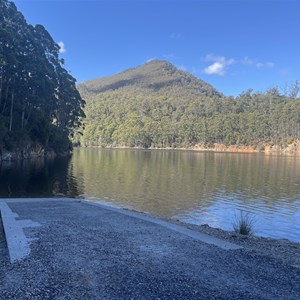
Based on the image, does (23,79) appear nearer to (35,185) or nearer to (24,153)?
(24,153)

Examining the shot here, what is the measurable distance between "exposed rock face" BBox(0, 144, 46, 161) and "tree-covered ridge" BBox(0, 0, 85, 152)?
0.71 metres

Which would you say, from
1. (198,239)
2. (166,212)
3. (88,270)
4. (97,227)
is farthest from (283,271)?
(166,212)

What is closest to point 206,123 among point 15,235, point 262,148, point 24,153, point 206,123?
point 206,123

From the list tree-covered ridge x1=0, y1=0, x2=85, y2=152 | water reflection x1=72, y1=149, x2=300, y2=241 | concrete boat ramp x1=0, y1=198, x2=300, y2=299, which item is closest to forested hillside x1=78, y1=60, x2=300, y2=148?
tree-covered ridge x1=0, y1=0, x2=85, y2=152

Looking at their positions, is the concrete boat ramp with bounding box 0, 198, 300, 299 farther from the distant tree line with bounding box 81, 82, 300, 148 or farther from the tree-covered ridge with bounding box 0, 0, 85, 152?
the distant tree line with bounding box 81, 82, 300, 148

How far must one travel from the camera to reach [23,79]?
44500mm

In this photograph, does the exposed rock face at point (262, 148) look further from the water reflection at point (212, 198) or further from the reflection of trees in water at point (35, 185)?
the reflection of trees in water at point (35, 185)

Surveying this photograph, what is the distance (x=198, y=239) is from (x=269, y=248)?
7.27ft

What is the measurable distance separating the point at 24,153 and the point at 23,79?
10.9 m

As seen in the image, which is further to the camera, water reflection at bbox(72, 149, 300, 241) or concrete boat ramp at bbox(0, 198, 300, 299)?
water reflection at bbox(72, 149, 300, 241)

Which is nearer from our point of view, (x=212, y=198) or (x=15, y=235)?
(x=15, y=235)

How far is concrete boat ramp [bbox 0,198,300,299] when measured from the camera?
17.2 feet

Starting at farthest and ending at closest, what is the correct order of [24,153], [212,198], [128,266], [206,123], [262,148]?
[206,123] → [262,148] → [24,153] → [212,198] → [128,266]

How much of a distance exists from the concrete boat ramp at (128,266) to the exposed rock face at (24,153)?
35.9m
